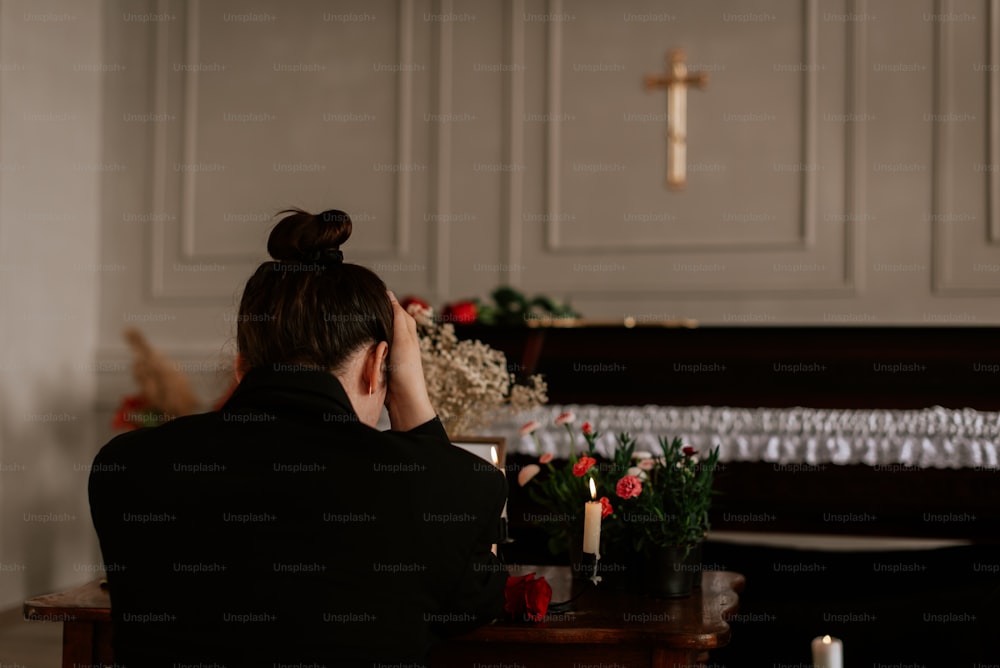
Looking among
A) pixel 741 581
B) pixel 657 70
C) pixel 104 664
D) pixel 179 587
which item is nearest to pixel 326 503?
pixel 179 587

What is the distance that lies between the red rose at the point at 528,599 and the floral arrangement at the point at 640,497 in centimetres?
28

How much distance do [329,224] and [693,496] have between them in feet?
3.18

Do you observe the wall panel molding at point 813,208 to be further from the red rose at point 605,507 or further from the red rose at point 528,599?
the red rose at point 528,599

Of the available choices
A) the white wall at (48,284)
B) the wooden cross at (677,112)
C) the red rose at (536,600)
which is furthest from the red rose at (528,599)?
the white wall at (48,284)

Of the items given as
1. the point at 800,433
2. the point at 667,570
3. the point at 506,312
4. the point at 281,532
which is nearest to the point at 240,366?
the point at 281,532

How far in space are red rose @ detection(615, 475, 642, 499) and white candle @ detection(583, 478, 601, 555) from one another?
0.06 meters

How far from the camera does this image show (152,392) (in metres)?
4.89

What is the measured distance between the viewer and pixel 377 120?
5375mm

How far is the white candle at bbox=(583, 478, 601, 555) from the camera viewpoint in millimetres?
1974

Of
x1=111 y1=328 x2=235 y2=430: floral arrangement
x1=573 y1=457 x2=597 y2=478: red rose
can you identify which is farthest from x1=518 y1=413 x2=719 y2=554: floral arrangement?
x1=111 y1=328 x2=235 y2=430: floral arrangement

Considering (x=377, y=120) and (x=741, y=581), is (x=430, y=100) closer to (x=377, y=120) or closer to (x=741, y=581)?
(x=377, y=120)

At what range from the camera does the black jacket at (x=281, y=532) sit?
4.34 feet

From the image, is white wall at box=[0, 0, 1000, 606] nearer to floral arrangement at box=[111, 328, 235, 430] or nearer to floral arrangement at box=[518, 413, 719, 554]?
floral arrangement at box=[111, 328, 235, 430]

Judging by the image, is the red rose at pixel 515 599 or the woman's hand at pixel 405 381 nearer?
the woman's hand at pixel 405 381
